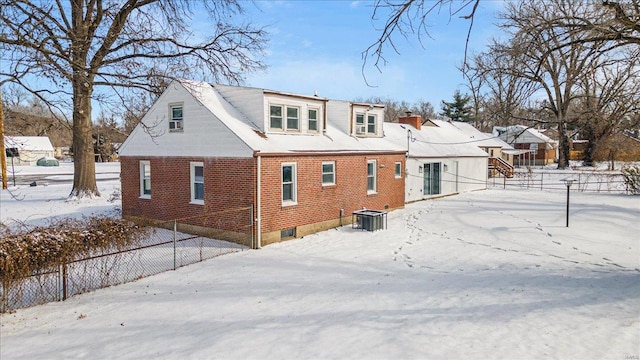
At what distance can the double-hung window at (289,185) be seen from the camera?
13969mm

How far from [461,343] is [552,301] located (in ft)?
9.98

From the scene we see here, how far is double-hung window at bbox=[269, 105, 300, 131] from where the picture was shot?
589 inches

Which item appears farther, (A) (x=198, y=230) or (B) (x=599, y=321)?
(A) (x=198, y=230)

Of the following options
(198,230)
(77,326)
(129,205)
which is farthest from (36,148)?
(77,326)

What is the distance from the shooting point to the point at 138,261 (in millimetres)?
11133

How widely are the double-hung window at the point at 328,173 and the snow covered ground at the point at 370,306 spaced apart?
2617 millimetres

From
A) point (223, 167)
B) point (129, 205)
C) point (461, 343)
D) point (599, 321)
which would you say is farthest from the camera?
point (129, 205)

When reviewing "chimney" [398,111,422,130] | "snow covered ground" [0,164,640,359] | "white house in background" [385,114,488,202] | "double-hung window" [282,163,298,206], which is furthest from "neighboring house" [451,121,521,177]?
"double-hung window" [282,163,298,206]

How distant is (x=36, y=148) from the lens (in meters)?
69.2

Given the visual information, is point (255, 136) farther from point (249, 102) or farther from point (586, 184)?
point (586, 184)

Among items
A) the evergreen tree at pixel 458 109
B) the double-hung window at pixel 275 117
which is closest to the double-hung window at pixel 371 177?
the double-hung window at pixel 275 117

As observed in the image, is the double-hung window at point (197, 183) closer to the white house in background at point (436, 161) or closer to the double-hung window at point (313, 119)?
the double-hung window at point (313, 119)

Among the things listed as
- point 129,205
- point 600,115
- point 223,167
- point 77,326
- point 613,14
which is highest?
point 613,14

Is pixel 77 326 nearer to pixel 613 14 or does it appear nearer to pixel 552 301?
pixel 552 301
